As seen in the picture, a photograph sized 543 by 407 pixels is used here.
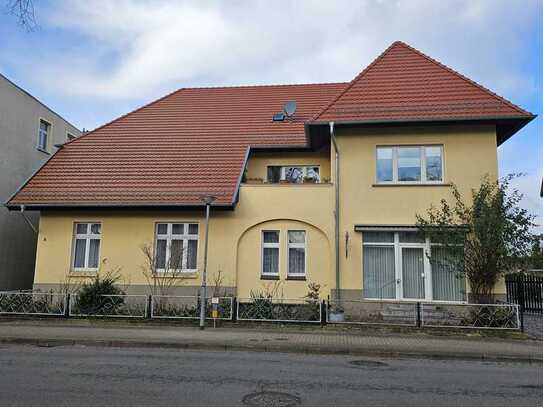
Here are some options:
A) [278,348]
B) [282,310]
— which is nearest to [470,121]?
[282,310]

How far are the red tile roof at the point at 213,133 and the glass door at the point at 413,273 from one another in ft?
14.3

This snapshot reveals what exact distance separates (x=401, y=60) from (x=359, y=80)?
1991 millimetres

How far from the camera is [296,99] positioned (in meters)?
22.6

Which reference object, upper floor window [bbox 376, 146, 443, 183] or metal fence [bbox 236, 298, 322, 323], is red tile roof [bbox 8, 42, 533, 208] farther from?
metal fence [bbox 236, 298, 322, 323]

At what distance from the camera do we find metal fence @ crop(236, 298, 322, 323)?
48.3 feet

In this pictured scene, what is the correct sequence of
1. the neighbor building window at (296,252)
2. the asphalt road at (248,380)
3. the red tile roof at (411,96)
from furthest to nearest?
the neighbor building window at (296,252) → the red tile roof at (411,96) → the asphalt road at (248,380)

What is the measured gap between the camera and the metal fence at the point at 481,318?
1368cm

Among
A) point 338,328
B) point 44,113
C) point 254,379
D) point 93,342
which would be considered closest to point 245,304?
point 338,328

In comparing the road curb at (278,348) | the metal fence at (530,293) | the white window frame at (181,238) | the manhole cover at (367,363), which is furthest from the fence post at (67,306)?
the metal fence at (530,293)

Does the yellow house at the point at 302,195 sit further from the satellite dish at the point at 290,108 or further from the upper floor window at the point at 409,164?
the satellite dish at the point at 290,108

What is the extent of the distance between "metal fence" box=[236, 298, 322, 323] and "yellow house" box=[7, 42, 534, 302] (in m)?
1.90

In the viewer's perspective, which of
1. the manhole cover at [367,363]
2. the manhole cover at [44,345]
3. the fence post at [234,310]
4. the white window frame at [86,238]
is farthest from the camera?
the white window frame at [86,238]

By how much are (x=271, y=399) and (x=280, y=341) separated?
203 inches

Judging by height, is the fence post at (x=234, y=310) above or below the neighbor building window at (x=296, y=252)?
below
